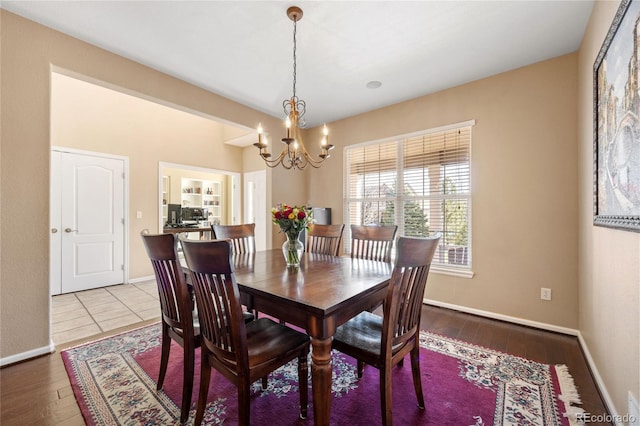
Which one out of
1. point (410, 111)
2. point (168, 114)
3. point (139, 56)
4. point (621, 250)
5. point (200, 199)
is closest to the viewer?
point (621, 250)

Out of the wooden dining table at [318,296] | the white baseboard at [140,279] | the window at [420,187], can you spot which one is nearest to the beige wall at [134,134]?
the white baseboard at [140,279]

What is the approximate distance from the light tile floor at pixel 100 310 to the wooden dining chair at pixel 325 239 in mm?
1923

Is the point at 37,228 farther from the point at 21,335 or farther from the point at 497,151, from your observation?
the point at 497,151

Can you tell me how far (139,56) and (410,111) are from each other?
3134 mm

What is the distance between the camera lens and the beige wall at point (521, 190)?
2504 millimetres

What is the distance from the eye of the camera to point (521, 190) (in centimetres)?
Answer: 273

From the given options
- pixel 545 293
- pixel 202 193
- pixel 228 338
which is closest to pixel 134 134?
pixel 202 193

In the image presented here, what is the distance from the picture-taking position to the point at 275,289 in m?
1.41

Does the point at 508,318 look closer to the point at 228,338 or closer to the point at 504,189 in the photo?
the point at 504,189

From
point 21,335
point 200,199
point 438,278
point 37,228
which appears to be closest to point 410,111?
point 438,278

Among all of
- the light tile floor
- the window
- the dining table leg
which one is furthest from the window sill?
the light tile floor

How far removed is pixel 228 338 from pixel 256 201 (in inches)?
191

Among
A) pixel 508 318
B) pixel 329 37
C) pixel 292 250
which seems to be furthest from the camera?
pixel 508 318

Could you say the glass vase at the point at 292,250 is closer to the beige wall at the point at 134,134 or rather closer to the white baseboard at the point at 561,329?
the white baseboard at the point at 561,329
